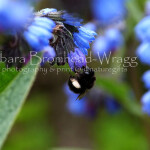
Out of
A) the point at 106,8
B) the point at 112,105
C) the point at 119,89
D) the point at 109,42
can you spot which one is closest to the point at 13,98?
the point at 119,89

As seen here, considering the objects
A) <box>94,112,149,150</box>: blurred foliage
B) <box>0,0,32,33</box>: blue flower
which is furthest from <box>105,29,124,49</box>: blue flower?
<box>0,0,32,33</box>: blue flower

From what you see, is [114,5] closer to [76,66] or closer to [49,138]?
[49,138]

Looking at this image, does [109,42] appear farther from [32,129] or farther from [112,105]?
[32,129]

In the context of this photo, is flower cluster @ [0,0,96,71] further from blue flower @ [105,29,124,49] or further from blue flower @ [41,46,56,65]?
blue flower @ [105,29,124,49]

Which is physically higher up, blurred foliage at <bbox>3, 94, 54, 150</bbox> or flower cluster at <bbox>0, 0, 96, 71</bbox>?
blurred foliage at <bbox>3, 94, 54, 150</bbox>

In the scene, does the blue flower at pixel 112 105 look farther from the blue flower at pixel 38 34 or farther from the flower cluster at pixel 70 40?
the blue flower at pixel 38 34

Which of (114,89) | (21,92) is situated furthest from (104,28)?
(21,92)
